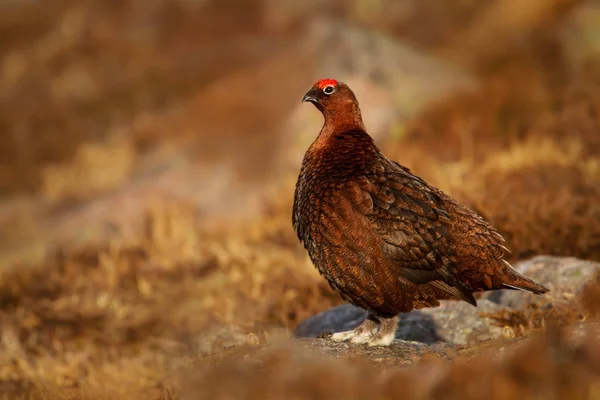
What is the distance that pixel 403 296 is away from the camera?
492 centimetres

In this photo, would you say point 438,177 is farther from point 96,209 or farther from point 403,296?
point 96,209

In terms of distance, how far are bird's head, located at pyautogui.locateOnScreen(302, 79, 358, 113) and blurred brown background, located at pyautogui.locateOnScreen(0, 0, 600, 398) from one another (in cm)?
179

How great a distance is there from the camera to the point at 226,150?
14.8m

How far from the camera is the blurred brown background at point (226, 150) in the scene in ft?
25.0

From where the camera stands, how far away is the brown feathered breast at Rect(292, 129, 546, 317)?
4898 millimetres

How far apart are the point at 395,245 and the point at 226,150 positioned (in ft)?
33.1

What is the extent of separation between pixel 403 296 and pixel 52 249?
727cm

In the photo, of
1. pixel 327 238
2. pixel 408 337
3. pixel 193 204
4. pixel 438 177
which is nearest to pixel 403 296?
pixel 327 238

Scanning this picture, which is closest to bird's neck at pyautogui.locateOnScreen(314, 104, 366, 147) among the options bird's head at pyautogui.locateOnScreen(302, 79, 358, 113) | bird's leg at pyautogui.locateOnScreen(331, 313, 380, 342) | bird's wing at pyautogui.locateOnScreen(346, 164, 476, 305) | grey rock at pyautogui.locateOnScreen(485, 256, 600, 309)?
bird's head at pyautogui.locateOnScreen(302, 79, 358, 113)

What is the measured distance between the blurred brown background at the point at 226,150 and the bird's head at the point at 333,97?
5.89ft

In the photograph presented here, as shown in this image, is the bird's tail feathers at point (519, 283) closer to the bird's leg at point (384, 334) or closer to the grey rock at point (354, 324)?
the bird's leg at point (384, 334)

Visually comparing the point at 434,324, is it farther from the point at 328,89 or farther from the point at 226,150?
the point at 226,150

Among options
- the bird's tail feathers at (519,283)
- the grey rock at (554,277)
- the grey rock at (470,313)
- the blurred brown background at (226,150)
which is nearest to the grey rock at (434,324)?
the grey rock at (470,313)

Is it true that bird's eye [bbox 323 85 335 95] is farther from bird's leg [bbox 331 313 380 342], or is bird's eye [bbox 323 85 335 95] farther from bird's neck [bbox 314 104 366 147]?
bird's leg [bbox 331 313 380 342]
